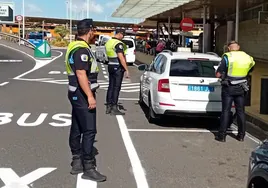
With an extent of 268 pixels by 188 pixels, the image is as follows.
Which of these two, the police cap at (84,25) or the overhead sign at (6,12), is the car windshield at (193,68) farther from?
the overhead sign at (6,12)

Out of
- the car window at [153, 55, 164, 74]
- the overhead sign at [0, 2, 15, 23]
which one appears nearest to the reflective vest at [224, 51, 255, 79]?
the car window at [153, 55, 164, 74]

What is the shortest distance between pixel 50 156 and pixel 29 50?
3518 cm

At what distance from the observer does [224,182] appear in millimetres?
5688

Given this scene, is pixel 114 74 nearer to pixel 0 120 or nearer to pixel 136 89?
pixel 0 120

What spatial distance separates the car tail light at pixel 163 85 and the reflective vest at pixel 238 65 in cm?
142

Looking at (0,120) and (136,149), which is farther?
(0,120)

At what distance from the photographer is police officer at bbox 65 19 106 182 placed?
5469mm

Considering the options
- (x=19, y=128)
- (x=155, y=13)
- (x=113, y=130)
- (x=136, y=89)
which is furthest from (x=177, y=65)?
(x=155, y=13)

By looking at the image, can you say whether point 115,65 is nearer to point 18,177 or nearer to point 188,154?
point 188,154

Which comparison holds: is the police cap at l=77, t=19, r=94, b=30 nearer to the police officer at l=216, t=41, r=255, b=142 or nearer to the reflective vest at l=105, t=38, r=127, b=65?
the police officer at l=216, t=41, r=255, b=142

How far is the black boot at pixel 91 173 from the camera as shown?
561cm

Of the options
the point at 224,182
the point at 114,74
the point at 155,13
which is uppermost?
the point at 155,13

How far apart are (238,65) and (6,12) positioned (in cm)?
5556

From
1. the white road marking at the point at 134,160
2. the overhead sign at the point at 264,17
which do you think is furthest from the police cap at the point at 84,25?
the overhead sign at the point at 264,17
